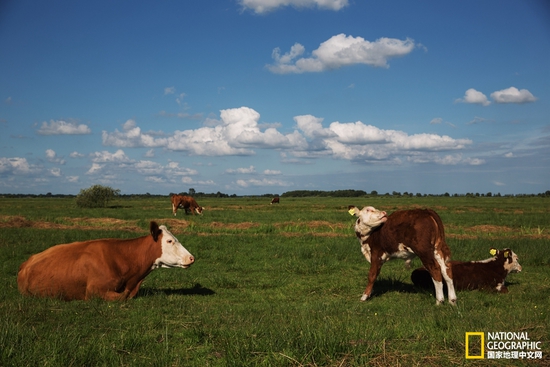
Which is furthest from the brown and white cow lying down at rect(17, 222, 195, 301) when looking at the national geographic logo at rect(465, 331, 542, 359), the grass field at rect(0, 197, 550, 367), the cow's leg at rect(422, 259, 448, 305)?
the national geographic logo at rect(465, 331, 542, 359)

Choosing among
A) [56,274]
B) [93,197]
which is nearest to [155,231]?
[56,274]

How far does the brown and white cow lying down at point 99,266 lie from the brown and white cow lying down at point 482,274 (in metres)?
5.20

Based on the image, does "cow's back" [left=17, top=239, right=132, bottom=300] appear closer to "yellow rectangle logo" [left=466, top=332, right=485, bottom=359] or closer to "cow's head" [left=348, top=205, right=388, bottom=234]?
"cow's head" [left=348, top=205, right=388, bottom=234]

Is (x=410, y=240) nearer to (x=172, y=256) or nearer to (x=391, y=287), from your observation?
(x=391, y=287)

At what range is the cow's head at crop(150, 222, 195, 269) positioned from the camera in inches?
348

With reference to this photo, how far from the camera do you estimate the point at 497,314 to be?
7426 mm

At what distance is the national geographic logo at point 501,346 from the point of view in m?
4.96

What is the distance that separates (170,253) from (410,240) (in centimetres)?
464

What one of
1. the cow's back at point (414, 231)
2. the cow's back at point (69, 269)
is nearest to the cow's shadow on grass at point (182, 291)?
the cow's back at point (69, 269)

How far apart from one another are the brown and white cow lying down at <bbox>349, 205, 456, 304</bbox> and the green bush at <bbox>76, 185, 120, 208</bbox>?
5890cm

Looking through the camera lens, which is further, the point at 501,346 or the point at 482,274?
the point at 482,274

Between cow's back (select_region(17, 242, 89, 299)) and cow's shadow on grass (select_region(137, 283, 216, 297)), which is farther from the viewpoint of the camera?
cow's shadow on grass (select_region(137, 283, 216, 297))

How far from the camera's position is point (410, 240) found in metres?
8.65

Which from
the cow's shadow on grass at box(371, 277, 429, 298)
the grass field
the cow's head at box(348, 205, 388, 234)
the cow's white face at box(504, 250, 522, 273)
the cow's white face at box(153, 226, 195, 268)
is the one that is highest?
the cow's head at box(348, 205, 388, 234)
